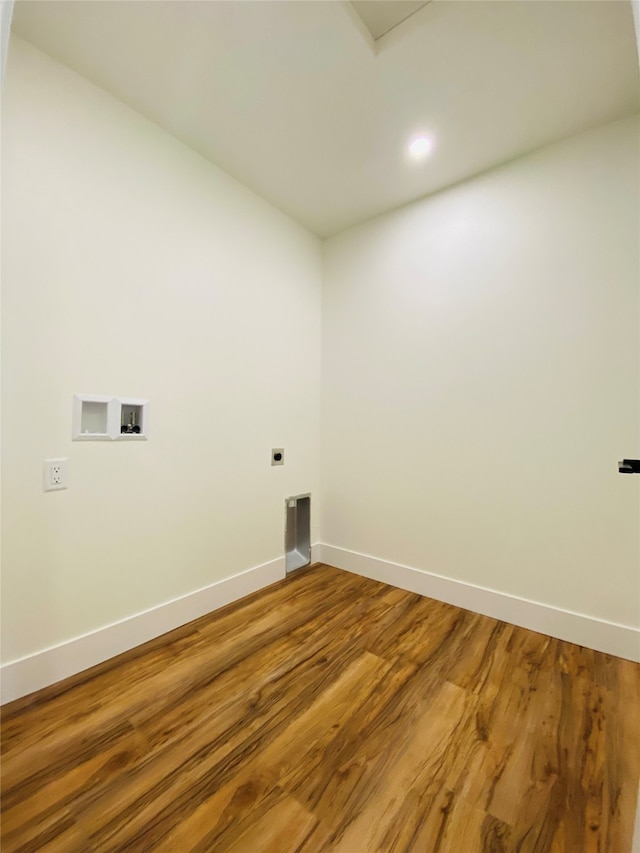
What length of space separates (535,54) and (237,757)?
2.86 meters

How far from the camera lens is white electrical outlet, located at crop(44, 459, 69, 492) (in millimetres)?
1387

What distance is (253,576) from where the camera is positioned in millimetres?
2197

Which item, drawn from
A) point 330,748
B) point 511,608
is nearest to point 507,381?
point 511,608

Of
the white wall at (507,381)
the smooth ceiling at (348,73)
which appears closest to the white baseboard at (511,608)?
the white wall at (507,381)

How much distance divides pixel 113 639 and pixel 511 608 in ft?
6.68

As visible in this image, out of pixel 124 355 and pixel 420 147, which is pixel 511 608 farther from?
pixel 420 147

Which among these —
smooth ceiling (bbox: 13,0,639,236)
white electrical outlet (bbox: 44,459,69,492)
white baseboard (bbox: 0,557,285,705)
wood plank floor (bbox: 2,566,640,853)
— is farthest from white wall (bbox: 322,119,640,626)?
white electrical outlet (bbox: 44,459,69,492)

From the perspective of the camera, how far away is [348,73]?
1.48m

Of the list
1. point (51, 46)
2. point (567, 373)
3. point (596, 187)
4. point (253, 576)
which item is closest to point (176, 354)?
point (51, 46)

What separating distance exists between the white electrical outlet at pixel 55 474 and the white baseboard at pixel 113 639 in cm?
66

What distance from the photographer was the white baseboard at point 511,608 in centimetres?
161

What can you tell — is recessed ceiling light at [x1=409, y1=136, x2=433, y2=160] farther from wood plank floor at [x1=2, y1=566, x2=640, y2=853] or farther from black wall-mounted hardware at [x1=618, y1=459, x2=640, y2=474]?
wood plank floor at [x1=2, y1=566, x2=640, y2=853]

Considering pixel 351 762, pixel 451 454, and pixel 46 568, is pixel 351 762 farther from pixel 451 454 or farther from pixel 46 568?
pixel 451 454

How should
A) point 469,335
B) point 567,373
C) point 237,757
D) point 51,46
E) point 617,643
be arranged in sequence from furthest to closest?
point 469,335, point 567,373, point 617,643, point 51,46, point 237,757
